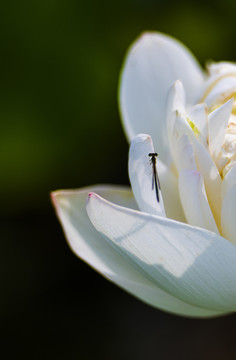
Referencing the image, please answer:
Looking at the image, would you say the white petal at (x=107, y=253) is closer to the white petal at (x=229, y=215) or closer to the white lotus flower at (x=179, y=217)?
the white lotus flower at (x=179, y=217)

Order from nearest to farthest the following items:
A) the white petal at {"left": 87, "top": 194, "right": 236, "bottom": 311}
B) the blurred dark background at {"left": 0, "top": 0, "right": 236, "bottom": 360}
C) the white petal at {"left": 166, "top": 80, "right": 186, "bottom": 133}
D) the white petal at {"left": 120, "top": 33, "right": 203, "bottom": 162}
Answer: the white petal at {"left": 87, "top": 194, "right": 236, "bottom": 311} < the white petal at {"left": 166, "top": 80, "right": 186, "bottom": 133} < the white petal at {"left": 120, "top": 33, "right": 203, "bottom": 162} < the blurred dark background at {"left": 0, "top": 0, "right": 236, "bottom": 360}

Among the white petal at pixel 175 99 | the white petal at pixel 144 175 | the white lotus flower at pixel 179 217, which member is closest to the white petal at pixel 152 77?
the white lotus flower at pixel 179 217

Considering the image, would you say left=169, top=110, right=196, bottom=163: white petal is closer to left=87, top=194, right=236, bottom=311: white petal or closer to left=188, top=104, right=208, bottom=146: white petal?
left=188, top=104, right=208, bottom=146: white petal

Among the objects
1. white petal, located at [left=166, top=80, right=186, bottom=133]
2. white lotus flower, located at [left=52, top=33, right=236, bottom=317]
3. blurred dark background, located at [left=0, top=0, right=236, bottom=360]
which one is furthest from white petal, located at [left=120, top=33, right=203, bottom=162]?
blurred dark background, located at [left=0, top=0, right=236, bottom=360]

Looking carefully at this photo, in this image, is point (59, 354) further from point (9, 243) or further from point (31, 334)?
point (9, 243)

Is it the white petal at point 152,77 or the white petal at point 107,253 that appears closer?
the white petal at point 107,253

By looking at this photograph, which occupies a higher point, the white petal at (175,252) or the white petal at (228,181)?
the white petal at (228,181)

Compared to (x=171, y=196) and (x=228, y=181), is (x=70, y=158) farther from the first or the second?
(x=228, y=181)

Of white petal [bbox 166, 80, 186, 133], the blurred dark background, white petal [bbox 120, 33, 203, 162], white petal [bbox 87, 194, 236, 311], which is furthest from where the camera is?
the blurred dark background
